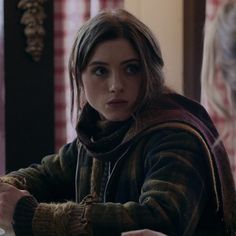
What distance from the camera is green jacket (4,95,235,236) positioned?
42.1 inches

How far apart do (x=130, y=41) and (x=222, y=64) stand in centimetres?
36

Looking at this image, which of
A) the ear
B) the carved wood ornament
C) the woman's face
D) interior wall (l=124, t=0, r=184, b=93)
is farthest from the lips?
interior wall (l=124, t=0, r=184, b=93)

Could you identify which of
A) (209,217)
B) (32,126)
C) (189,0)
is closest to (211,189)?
(209,217)

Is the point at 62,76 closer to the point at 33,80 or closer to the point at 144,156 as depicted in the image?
the point at 33,80

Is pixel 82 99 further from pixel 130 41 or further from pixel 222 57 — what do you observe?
pixel 222 57

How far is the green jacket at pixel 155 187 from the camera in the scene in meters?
1.07

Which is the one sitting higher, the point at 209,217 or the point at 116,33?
the point at 116,33

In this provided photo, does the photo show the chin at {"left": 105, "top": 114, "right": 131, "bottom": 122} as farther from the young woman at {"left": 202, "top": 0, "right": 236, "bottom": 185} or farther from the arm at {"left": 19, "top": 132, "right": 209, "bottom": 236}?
the young woman at {"left": 202, "top": 0, "right": 236, "bottom": 185}

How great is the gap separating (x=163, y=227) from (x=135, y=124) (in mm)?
212

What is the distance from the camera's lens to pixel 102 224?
1.08 m

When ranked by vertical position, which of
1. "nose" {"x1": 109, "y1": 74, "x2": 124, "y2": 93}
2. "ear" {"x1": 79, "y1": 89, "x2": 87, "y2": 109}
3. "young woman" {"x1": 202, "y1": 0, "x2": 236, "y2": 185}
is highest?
"young woman" {"x1": 202, "y1": 0, "x2": 236, "y2": 185}

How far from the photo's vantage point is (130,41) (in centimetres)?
118

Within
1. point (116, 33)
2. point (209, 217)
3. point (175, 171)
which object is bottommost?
point (209, 217)

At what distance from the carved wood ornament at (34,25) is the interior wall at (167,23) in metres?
0.39
